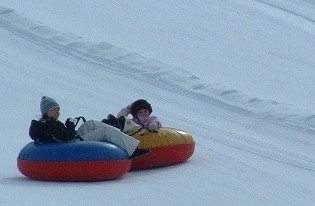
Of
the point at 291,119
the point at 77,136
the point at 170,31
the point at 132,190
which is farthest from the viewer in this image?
the point at 170,31

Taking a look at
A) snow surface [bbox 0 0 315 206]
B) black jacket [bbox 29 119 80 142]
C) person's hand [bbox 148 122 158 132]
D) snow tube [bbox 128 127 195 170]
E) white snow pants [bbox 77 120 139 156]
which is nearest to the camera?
snow surface [bbox 0 0 315 206]

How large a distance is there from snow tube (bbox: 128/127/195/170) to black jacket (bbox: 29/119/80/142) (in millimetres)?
738

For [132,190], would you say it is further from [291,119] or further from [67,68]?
[67,68]

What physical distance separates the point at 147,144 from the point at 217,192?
1.04 meters

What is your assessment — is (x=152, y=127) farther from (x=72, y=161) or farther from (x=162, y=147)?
(x=72, y=161)

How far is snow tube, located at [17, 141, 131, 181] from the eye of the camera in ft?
24.4

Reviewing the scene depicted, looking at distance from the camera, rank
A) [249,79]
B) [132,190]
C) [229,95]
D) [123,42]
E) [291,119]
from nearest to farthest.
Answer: [132,190]
[291,119]
[229,95]
[249,79]
[123,42]

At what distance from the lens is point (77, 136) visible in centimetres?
777

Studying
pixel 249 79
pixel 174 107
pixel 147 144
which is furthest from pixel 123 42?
pixel 147 144

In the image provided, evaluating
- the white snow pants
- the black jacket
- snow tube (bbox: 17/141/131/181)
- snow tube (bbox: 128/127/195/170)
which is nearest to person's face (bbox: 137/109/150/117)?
snow tube (bbox: 128/127/195/170)

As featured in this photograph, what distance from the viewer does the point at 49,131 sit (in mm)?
7559

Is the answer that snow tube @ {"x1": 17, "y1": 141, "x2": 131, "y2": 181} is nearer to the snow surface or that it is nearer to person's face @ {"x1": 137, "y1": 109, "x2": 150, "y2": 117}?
the snow surface

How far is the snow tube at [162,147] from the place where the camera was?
812 cm

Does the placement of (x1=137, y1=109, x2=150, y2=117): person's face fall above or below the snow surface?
above
